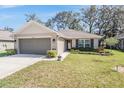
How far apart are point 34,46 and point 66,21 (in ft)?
92.9

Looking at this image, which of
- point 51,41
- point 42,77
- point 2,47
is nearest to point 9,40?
point 2,47

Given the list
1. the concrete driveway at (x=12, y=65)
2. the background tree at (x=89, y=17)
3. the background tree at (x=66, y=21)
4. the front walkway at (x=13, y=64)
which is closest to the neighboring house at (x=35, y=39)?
the front walkway at (x=13, y=64)

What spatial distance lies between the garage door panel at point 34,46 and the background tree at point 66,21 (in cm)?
2715

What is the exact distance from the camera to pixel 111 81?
28.2 feet

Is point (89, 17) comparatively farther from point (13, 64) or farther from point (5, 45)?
point (13, 64)

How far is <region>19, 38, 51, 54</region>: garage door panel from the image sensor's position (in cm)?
2108

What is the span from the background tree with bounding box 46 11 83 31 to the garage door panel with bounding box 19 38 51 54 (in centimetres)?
2715

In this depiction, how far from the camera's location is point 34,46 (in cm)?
2155

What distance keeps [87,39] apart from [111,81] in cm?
2023

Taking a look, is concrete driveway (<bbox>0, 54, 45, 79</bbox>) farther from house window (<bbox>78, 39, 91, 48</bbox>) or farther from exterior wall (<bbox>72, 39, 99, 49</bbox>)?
house window (<bbox>78, 39, 91, 48</bbox>)

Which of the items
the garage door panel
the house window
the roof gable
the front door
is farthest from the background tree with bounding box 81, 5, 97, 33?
the roof gable

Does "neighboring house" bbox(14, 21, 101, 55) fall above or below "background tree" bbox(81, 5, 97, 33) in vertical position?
below

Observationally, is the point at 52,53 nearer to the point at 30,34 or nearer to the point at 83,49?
the point at 30,34

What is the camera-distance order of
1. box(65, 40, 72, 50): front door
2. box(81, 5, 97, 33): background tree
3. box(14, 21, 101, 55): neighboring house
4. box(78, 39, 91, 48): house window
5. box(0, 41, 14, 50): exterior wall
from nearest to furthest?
box(14, 21, 101, 55): neighboring house, box(78, 39, 91, 48): house window, box(0, 41, 14, 50): exterior wall, box(65, 40, 72, 50): front door, box(81, 5, 97, 33): background tree
